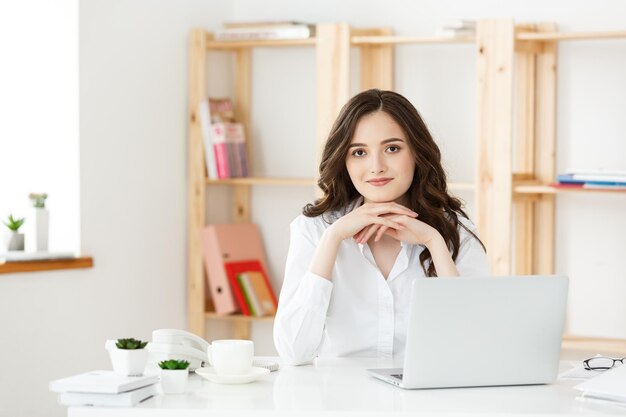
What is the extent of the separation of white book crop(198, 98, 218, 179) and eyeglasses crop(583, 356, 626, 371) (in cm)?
234

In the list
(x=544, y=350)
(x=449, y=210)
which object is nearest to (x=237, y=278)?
(x=449, y=210)

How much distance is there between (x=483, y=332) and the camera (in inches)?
76.5

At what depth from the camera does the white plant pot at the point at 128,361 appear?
1875 mm

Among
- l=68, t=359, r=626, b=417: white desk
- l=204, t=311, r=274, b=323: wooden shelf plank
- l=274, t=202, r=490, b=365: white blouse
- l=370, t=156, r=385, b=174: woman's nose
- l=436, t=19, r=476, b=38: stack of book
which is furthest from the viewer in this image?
l=204, t=311, r=274, b=323: wooden shelf plank

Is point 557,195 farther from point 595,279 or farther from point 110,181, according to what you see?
point 110,181

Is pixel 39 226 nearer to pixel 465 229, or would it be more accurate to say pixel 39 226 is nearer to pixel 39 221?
pixel 39 221

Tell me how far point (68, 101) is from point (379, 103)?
1.60 metres

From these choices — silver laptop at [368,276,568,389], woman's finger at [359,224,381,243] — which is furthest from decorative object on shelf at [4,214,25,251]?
silver laptop at [368,276,568,389]

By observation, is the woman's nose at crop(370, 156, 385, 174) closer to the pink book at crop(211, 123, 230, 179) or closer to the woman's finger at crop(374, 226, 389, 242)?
the woman's finger at crop(374, 226, 389, 242)

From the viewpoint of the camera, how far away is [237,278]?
14.4 ft

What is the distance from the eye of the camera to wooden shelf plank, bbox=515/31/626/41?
3701 mm

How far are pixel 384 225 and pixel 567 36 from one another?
165 centimetres

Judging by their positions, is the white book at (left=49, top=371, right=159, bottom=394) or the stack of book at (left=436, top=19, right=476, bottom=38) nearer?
the white book at (left=49, top=371, right=159, bottom=394)

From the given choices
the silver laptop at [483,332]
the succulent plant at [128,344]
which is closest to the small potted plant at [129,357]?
the succulent plant at [128,344]
